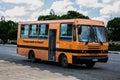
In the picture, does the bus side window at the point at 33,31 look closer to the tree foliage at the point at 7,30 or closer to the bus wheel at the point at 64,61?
the bus wheel at the point at 64,61

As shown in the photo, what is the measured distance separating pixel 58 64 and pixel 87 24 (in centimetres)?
392

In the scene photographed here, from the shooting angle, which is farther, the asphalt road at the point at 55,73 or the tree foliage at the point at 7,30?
the tree foliage at the point at 7,30

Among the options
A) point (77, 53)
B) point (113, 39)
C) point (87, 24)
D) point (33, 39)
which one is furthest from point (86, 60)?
point (113, 39)

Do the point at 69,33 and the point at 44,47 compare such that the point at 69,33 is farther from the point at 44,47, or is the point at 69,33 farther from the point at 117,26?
the point at 117,26

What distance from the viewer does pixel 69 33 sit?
22.4 meters

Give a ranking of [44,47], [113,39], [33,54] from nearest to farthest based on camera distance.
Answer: [44,47] → [33,54] → [113,39]

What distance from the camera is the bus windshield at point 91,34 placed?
2184cm

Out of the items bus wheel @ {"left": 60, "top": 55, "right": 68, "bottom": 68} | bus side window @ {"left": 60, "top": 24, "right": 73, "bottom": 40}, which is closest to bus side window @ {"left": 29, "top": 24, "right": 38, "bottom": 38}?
bus side window @ {"left": 60, "top": 24, "right": 73, "bottom": 40}

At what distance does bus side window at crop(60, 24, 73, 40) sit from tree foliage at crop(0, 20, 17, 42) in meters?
92.9

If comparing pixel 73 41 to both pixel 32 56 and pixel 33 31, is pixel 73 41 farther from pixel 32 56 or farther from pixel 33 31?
pixel 32 56

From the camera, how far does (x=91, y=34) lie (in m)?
22.0

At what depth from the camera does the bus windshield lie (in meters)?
21.8

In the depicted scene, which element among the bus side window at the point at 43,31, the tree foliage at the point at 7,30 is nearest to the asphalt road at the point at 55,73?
the bus side window at the point at 43,31

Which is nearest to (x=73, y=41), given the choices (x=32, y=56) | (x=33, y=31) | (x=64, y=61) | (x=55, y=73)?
(x=64, y=61)
